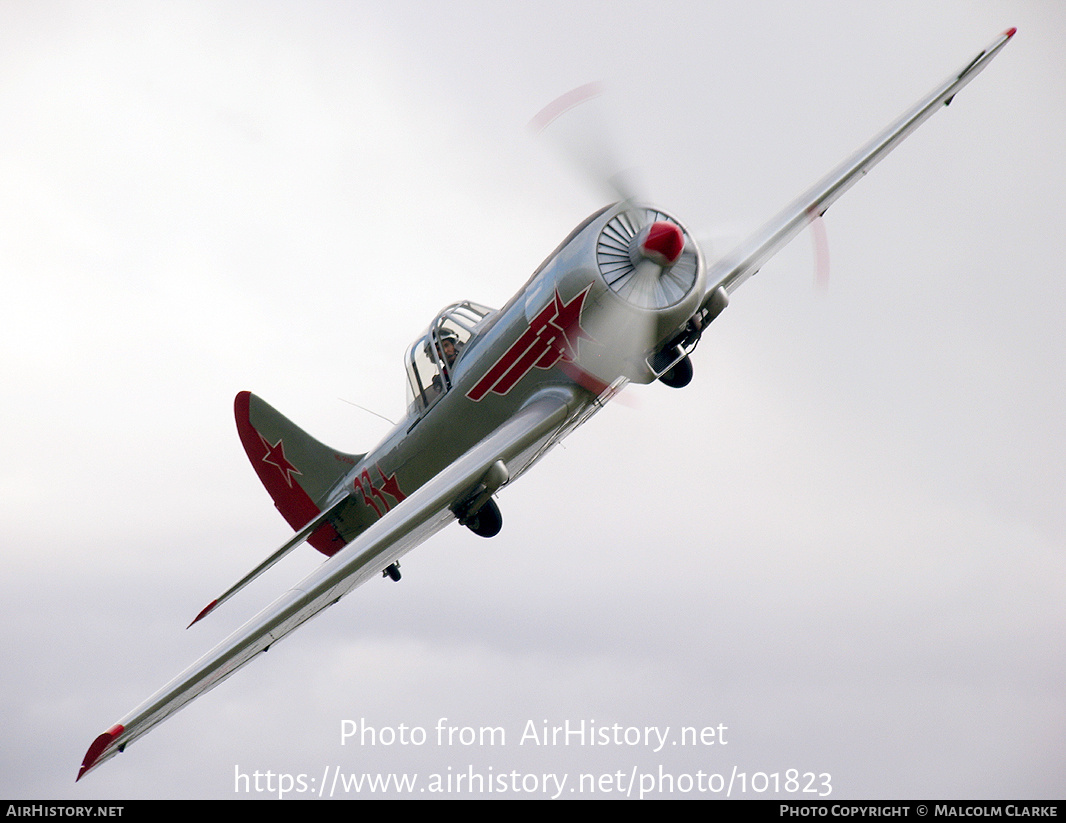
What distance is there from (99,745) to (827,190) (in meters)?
11.7

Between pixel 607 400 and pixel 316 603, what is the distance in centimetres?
436

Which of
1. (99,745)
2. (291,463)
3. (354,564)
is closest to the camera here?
(99,745)

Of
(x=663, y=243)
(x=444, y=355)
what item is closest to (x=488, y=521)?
(x=444, y=355)

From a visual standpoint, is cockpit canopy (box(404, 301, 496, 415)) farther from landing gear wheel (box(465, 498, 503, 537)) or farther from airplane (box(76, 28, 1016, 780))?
landing gear wheel (box(465, 498, 503, 537))

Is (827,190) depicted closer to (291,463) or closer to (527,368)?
(527,368)

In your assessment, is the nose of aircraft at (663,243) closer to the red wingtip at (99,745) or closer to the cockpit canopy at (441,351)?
the cockpit canopy at (441,351)

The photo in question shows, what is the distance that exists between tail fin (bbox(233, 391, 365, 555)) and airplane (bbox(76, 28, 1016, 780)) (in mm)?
2101

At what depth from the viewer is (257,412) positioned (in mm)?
18641

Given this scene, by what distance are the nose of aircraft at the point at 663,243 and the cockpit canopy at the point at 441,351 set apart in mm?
2924

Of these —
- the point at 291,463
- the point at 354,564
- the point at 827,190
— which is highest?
the point at 827,190

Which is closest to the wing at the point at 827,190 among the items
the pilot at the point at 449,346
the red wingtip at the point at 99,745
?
the pilot at the point at 449,346

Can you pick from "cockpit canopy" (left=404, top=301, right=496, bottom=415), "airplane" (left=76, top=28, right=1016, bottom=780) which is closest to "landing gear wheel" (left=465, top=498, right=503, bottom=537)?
"airplane" (left=76, top=28, right=1016, bottom=780)

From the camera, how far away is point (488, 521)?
12.4 m

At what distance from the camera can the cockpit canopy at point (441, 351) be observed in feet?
46.0
